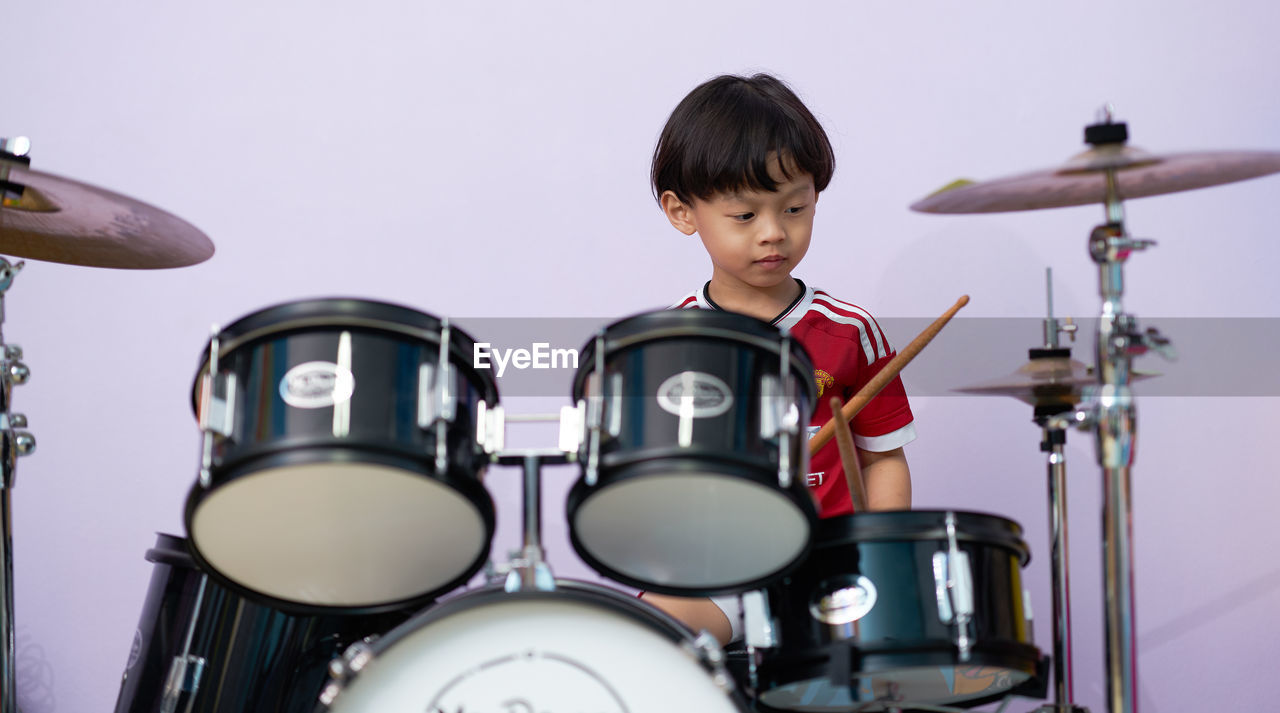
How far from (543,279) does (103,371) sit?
69 cm

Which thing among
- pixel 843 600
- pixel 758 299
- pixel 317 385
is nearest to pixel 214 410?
pixel 317 385

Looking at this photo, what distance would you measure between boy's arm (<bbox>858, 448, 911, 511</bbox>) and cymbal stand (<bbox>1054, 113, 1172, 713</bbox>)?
0.38 meters

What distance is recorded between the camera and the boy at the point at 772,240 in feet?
4.50

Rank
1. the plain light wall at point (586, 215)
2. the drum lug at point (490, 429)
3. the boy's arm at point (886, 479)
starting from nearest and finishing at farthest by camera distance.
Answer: the drum lug at point (490, 429) → the boy's arm at point (886, 479) → the plain light wall at point (586, 215)

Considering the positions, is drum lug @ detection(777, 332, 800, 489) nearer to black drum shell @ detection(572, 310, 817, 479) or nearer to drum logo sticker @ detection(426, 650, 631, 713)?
black drum shell @ detection(572, 310, 817, 479)

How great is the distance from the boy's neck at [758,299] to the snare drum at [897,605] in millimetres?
526

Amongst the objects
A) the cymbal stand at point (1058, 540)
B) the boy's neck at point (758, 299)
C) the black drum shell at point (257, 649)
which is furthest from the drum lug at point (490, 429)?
the cymbal stand at point (1058, 540)

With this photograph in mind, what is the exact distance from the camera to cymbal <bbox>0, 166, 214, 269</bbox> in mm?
1176

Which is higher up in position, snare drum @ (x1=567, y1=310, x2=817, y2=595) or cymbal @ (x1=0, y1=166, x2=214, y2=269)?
cymbal @ (x1=0, y1=166, x2=214, y2=269)

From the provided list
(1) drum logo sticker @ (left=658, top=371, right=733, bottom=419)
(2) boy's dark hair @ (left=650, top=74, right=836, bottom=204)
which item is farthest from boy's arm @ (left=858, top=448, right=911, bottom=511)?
(1) drum logo sticker @ (left=658, top=371, right=733, bottom=419)

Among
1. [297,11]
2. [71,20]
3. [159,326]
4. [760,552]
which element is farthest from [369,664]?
[71,20]

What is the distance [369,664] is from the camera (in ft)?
2.85

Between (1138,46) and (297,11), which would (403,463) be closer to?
(297,11)

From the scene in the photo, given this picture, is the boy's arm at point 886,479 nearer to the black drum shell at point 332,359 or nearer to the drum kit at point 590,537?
the drum kit at point 590,537
